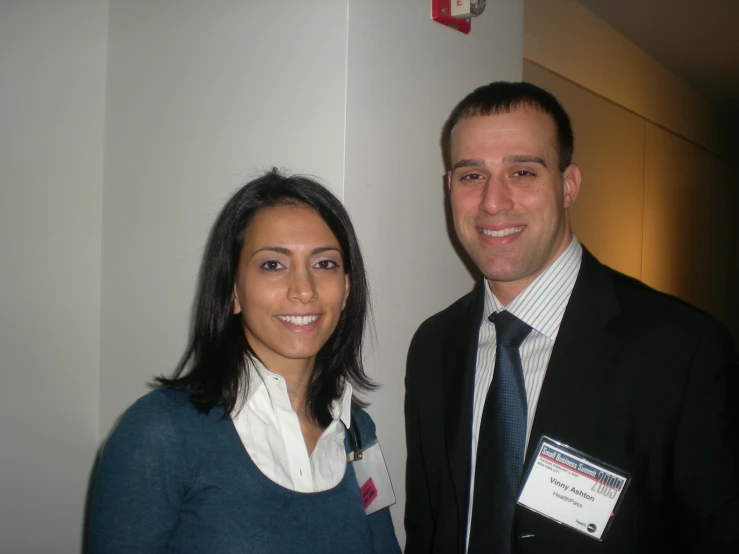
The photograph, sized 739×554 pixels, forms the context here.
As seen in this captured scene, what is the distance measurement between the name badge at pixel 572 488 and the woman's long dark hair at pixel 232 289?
59 centimetres

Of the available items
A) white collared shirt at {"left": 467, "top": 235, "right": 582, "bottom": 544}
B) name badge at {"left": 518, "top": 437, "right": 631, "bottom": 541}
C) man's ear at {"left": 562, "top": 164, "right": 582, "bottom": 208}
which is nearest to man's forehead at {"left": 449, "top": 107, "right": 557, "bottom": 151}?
man's ear at {"left": 562, "top": 164, "right": 582, "bottom": 208}

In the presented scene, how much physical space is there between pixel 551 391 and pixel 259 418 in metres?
0.74

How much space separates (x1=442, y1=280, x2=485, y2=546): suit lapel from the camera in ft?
5.03

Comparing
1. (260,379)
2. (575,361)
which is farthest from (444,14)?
(260,379)

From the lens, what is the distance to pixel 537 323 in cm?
150

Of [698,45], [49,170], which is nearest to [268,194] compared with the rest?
[49,170]

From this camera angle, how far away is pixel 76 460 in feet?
7.16

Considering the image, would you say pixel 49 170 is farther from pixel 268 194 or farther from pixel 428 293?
pixel 428 293

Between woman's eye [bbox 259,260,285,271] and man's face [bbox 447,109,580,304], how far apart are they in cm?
58

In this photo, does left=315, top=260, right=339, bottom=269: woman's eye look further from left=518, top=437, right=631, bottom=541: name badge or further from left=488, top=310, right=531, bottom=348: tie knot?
left=518, top=437, right=631, bottom=541: name badge

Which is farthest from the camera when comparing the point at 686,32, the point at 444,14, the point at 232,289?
the point at 686,32

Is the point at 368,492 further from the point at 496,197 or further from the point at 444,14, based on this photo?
the point at 444,14

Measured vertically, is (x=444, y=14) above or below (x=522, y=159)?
above

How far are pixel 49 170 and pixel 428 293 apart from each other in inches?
60.0
